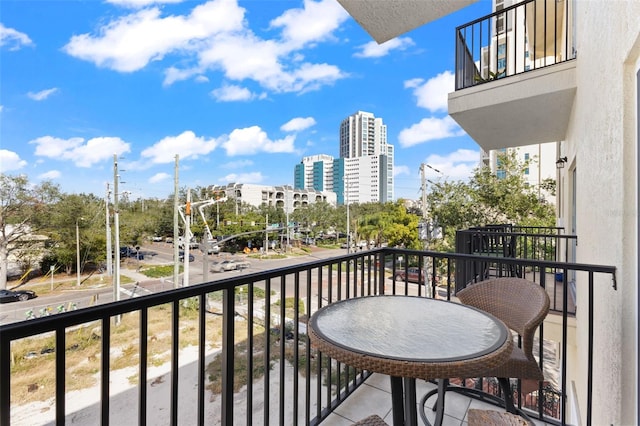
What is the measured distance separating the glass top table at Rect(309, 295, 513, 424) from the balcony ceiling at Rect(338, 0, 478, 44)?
1922 millimetres

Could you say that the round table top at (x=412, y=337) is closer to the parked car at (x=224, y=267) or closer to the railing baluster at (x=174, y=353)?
the railing baluster at (x=174, y=353)

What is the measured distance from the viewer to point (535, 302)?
1496 millimetres

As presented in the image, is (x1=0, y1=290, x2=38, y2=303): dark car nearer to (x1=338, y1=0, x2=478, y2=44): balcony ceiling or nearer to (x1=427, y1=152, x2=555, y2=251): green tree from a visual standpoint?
(x1=427, y1=152, x2=555, y2=251): green tree

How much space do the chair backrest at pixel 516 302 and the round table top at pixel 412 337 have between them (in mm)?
303

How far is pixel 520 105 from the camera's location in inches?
132

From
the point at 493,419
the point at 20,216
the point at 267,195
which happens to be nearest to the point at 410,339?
the point at 493,419

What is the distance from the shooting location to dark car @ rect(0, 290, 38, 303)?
16078 mm

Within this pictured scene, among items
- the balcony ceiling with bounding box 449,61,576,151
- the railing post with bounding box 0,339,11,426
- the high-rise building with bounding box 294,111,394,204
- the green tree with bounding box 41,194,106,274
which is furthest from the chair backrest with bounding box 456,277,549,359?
the high-rise building with bounding box 294,111,394,204

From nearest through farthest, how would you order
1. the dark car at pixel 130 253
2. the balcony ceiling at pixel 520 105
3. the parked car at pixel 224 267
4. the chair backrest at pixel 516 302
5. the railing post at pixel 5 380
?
the railing post at pixel 5 380 → the chair backrest at pixel 516 302 → the balcony ceiling at pixel 520 105 → the parked car at pixel 224 267 → the dark car at pixel 130 253

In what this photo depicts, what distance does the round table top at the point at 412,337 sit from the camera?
0.90 metres

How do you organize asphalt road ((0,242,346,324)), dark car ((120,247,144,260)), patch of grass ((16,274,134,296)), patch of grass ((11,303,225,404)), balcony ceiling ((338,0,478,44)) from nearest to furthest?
balcony ceiling ((338,0,478,44)) < patch of grass ((11,303,225,404)) < asphalt road ((0,242,346,324)) < patch of grass ((16,274,134,296)) < dark car ((120,247,144,260))

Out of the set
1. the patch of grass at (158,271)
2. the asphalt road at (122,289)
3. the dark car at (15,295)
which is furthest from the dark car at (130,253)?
the dark car at (15,295)

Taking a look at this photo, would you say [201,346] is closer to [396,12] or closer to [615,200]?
[615,200]

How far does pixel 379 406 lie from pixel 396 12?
2590 millimetres
